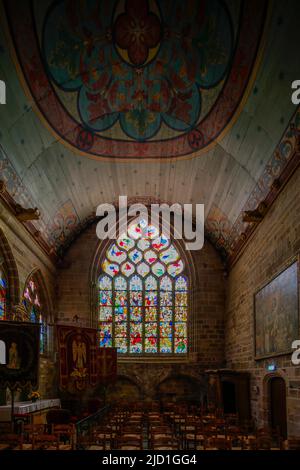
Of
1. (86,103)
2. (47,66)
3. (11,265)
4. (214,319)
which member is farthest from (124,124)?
(214,319)

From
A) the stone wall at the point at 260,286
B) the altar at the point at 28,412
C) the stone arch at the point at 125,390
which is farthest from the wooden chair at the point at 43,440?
the stone arch at the point at 125,390

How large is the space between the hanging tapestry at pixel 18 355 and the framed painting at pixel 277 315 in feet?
17.5

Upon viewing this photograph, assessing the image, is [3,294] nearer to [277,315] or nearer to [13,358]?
[13,358]

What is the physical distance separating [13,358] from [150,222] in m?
12.0

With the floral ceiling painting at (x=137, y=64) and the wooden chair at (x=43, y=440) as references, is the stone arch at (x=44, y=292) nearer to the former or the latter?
the floral ceiling painting at (x=137, y=64)

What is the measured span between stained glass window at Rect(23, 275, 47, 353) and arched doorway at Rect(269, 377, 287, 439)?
7.54 m

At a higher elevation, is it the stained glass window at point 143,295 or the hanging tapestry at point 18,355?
the stained glass window at point 143,295

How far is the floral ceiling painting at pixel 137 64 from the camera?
1084cm

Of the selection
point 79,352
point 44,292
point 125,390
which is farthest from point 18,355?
point 125,390

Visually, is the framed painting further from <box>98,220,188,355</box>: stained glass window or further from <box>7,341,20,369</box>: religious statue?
<box>98,220,188,355</box>: stained glass window

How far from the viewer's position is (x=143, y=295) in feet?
72.6

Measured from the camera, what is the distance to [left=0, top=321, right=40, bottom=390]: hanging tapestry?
11.4m

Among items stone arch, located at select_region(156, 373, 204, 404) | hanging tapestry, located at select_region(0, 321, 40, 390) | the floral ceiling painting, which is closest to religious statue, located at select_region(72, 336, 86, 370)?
hanging tapestry, located at select_region(0, 321, 40, 390)
